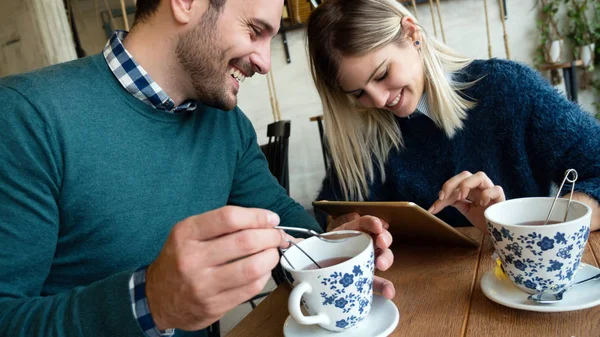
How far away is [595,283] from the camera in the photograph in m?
0.61

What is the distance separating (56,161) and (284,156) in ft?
3.75

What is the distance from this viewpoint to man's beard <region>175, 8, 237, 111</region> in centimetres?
104

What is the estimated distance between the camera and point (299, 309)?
1.87 ft

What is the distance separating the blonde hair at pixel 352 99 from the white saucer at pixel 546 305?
642 millimetres

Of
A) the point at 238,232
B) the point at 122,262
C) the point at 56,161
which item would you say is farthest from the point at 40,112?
the point at 238,232

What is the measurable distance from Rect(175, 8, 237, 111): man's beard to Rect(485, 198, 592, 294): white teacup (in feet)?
2.12

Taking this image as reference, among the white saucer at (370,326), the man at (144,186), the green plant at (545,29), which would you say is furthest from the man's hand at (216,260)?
the green plant at (545,29)

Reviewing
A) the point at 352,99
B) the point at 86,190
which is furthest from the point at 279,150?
the point at 86,190

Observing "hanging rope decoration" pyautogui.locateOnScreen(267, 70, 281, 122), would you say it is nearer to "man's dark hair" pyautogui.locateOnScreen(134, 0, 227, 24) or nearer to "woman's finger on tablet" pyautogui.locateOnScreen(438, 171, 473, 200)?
"man's dark hair" pyautogui.locateOnScreen(134, 0, 227, 24)

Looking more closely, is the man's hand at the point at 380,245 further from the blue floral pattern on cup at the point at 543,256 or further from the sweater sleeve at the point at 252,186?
the sweater sleeve at the point at 252,186

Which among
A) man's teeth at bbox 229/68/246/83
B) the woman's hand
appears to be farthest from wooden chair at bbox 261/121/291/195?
the woman's hand

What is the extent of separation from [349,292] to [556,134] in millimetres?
749

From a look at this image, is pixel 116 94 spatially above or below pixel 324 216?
above

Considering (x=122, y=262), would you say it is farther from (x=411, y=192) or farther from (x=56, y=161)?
→ (x=411, y=192)
